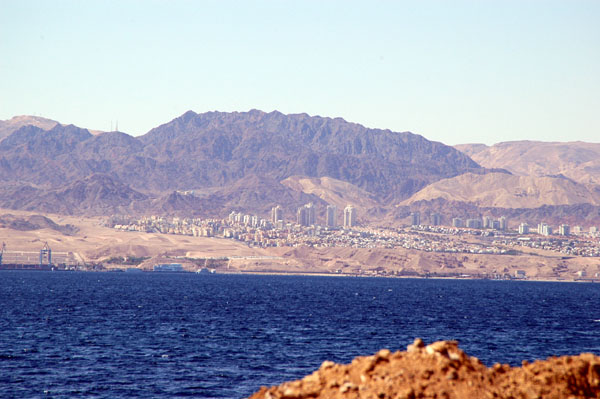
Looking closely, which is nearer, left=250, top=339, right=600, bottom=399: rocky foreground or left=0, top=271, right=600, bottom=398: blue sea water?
left=250, top=339, right=600, bottom=399: rocky foreground

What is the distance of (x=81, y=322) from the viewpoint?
115938mm

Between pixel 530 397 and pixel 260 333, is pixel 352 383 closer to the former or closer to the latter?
pixel 530 397

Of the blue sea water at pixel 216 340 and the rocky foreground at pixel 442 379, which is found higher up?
the rocky foreground at pixel 442 379

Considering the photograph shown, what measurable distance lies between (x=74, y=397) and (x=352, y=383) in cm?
3551

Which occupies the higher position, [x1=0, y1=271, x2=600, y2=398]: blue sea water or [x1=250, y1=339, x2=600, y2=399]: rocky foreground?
[x1=250, y1=339, x2=600, y2=399]: rocky foreground

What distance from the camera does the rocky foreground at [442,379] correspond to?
26016 mm

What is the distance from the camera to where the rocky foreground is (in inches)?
1024

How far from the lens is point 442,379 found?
26.2 metres

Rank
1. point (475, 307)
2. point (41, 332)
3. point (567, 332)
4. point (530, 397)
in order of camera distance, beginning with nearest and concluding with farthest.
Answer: point (530, 397) < point (41, 332) < point (567, 332) < point (475, 307)

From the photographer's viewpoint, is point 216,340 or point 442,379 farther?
point 216,340

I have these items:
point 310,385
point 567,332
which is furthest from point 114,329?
point 310,385

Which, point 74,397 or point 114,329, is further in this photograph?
point 114,329

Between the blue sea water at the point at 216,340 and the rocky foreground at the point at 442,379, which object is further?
the blue sea water at the point at 216,340

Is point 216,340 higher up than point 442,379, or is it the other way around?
point 442,379
